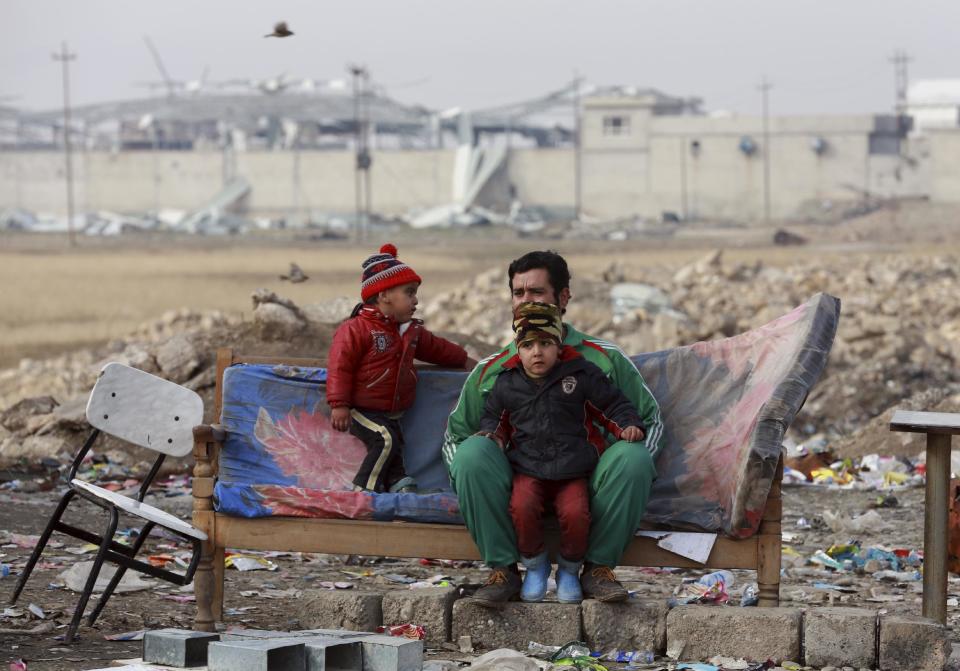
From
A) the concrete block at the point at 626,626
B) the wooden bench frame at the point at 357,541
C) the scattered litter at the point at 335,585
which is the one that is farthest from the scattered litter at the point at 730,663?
the scattered litter at the point at 335,585

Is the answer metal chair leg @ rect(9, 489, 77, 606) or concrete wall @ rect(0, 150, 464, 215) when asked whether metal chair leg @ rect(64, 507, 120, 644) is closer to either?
metal chair leg @ rect(9, 489, 77, 606)

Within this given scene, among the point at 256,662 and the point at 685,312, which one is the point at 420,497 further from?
the point at 685,312

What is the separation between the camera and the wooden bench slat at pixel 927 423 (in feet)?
16.1

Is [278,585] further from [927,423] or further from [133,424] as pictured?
[927,423]

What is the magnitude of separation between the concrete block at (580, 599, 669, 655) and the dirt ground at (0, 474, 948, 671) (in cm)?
49

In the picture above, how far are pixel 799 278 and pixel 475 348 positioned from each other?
51.1ft

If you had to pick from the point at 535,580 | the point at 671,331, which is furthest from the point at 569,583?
the point at 671,331

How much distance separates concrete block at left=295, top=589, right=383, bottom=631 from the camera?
5289 millimetres

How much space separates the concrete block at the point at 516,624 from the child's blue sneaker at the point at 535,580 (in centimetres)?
5

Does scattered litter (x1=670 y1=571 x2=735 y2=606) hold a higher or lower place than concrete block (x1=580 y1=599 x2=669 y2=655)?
lower

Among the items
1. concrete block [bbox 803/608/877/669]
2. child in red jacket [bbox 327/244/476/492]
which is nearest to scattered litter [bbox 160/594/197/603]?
child in red jacket [bbox 327/244/476/492]

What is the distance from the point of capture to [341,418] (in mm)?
5766

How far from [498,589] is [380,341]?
47.8 inches

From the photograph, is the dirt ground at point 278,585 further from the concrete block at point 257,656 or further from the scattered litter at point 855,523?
the concrete block at point 257,656
